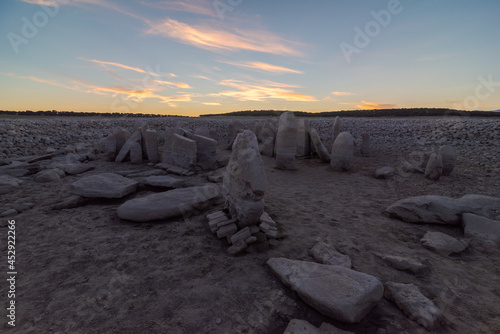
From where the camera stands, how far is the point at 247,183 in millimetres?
4352

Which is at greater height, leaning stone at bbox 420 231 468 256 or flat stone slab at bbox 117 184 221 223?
flat stone slab at bbox 117 184 221 223

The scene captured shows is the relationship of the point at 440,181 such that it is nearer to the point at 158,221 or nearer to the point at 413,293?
the point at 413,293

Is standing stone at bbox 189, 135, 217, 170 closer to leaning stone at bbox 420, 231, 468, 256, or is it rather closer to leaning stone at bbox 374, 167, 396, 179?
leaning stone at bbox 374, 167, 396, 179

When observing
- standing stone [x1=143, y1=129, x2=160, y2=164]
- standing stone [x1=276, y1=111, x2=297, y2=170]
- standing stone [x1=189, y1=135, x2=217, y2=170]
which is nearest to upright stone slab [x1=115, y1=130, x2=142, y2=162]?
standing stone [x1=143, y1=129, x2=160, y2=164]

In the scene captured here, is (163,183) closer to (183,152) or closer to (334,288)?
(183,152)

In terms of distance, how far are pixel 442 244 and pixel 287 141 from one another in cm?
631

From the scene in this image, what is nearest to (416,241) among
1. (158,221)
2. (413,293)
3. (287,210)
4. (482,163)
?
(413,293)

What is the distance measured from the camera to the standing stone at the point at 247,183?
430 cm

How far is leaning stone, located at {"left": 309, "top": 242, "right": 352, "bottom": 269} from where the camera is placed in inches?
144

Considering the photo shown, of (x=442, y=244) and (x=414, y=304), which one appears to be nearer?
(x=414, y=304)

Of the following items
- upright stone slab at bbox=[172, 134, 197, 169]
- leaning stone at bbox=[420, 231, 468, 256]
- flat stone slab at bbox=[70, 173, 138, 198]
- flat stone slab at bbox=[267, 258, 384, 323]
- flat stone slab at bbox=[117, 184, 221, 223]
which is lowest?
leaning stone at bbox=[420, 231, 468, 256]

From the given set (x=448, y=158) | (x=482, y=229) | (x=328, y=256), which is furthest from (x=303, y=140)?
(x=328, y=256)

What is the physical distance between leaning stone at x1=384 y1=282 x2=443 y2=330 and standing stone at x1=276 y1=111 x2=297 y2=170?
697cm

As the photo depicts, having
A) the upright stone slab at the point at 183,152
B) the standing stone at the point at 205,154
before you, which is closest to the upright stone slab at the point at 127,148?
the upright stone slab at the point at 183,152
